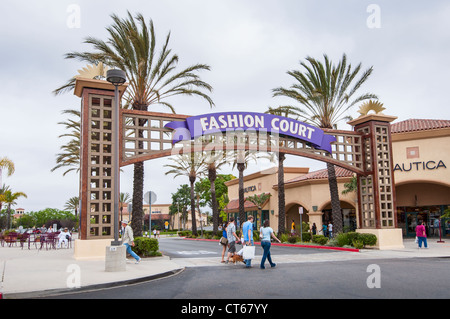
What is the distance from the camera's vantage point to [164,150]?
18.8 m

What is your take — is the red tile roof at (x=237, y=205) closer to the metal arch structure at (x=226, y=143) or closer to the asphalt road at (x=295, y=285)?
the metal arch structure at (x=226, y=143)

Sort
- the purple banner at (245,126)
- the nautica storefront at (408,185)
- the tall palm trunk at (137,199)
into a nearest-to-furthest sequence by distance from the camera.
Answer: the purple banner at (245,126) → the tall palm trunk at (137,199) → the nautica storefront at (408,185)

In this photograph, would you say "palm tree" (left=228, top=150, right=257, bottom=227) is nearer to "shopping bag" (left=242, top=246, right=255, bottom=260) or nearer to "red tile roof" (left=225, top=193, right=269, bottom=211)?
"red tile roof" (left=225, top=193, right=269, bottom=211)

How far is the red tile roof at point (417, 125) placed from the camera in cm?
2901

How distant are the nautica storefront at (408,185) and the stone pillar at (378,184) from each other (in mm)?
6219

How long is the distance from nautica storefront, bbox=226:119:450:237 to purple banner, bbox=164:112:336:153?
10.4 m

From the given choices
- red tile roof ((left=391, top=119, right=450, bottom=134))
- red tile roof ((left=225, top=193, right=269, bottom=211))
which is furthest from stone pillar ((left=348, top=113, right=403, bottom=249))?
red tile roof ((left=225, top=193, right=269, bottom=211))

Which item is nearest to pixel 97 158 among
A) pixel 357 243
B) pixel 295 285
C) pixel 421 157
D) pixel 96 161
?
pixel 96 161

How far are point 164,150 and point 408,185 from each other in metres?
22.8

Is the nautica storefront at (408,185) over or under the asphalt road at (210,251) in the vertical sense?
over

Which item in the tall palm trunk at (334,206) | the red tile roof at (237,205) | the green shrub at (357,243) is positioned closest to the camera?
the green shrub at (357,243)

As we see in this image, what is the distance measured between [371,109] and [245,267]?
546 inches

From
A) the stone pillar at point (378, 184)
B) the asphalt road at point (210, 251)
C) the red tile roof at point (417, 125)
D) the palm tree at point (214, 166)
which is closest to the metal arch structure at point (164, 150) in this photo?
the stone pillar at point (378, 184)
